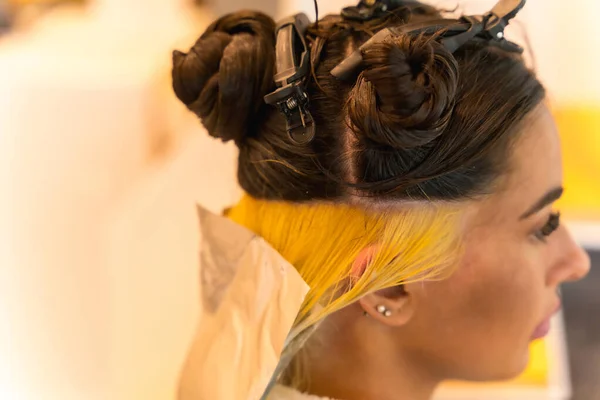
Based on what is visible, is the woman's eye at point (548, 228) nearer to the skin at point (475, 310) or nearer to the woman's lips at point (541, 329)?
the skin at point (475, 310)

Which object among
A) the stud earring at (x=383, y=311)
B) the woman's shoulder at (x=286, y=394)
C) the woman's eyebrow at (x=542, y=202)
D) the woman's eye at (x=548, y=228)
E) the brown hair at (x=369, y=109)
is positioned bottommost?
the woman's shoulder at (x=286, y=394)

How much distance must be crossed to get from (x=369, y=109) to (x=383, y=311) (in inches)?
9.0

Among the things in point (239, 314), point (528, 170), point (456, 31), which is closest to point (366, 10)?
point (456, 31)

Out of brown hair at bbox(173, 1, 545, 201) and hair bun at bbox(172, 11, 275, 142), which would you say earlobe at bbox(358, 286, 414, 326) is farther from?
hair bun at bbox(172, 11, 275, 142)

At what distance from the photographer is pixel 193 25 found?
4.23 feet

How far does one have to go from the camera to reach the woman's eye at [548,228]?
564 mm

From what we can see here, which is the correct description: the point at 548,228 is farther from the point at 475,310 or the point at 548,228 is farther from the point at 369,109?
the point at 369,109

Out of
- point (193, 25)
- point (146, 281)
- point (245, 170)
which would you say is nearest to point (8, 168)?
point (146, 281)

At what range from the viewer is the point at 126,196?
126cm

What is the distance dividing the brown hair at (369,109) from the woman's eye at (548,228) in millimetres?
104

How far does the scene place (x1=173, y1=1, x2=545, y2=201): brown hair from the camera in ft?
1.36

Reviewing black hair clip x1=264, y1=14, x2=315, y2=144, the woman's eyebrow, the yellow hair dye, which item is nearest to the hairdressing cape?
the yellow hair dye

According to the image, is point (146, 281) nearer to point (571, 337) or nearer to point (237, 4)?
point (237, 4)

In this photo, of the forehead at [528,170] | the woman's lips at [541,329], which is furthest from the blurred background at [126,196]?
the forehead at [528,170]
